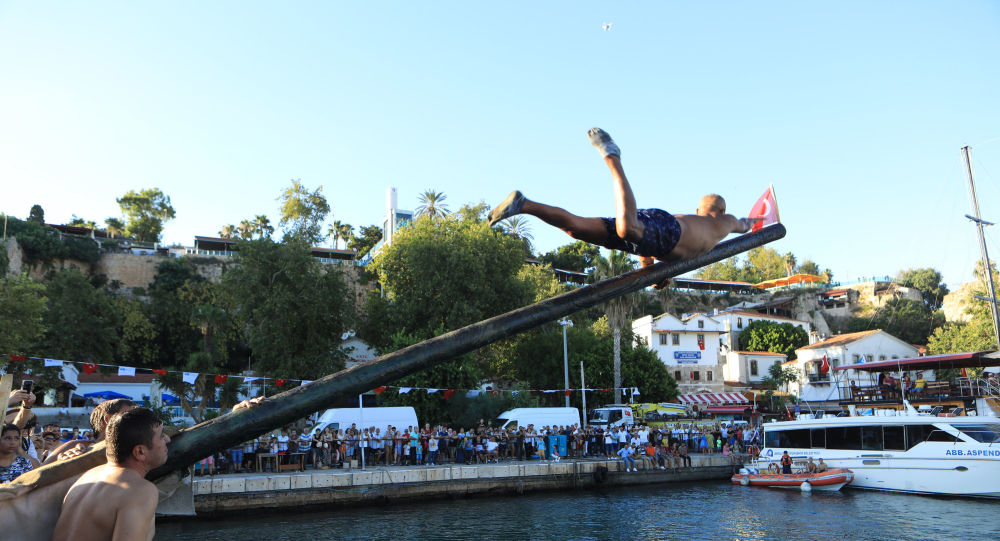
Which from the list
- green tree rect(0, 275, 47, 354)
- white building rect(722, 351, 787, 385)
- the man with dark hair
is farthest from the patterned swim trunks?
white building rect(722, 351, 787, 385)

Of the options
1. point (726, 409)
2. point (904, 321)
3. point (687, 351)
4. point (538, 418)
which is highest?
point (904, 321)

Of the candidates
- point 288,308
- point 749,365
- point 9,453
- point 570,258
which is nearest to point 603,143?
point 9,453

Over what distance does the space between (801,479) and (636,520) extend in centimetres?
894

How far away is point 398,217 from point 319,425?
1681 inches

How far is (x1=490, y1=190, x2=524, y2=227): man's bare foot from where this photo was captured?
3932 millimetres

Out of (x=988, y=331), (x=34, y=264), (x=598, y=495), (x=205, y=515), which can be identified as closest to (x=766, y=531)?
(x=598, y=495)

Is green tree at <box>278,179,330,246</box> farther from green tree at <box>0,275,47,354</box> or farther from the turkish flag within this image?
the turkish flag

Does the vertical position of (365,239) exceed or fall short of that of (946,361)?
it exceeds it

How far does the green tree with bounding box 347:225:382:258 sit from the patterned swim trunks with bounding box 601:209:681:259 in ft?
271

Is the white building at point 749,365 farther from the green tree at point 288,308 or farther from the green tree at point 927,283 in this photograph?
the green tree at point 927,283

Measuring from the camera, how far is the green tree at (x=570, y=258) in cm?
8250

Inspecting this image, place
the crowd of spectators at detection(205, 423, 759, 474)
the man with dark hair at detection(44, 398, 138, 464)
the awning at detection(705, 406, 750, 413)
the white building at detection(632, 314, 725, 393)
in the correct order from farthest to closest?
the white building at detection(632, 314, 725, 393) < the awning at detection(705, 406, 750, 413) < the crowd of spectators at detection(205, 423, 759, 474) < the man with dark hair at detection(44, 398, 138, 464)

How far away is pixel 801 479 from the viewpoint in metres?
23.8

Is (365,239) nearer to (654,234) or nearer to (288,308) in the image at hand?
(288,308)
